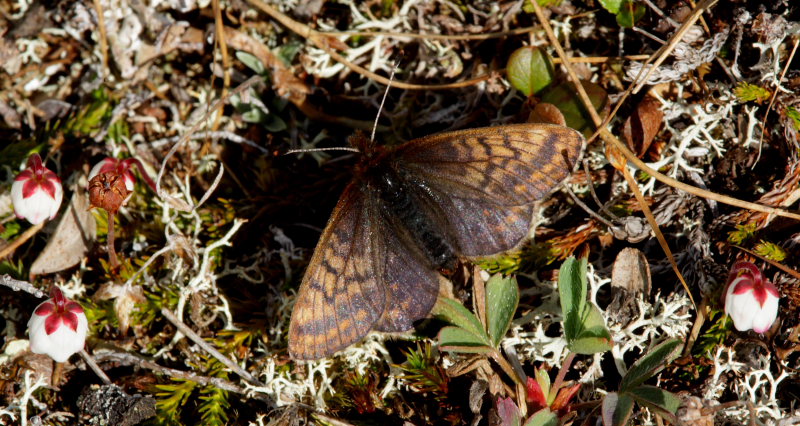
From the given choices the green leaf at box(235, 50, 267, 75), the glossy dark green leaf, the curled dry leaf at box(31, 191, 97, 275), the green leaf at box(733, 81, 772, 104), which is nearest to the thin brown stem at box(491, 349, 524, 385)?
the glossy dark green leaf

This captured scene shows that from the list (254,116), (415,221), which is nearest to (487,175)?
(415,221)

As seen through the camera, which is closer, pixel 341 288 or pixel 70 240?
pixel 341 288

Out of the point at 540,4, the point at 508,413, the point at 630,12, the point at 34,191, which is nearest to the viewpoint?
the point at 508,413

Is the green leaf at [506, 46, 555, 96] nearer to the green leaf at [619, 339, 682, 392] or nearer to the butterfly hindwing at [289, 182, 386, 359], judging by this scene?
the butterfly hindwing at [289, 182, 386, 359]

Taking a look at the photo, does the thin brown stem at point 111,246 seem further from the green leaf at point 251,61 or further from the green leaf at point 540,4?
the green leaf at point 540,4

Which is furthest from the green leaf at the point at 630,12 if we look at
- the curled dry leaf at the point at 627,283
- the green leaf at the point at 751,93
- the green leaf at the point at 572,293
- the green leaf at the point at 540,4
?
the green leaf at the point at 572,293

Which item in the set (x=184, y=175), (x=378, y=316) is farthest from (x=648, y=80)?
(x=184, y=175)

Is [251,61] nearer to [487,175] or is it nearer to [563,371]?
[487,175]
